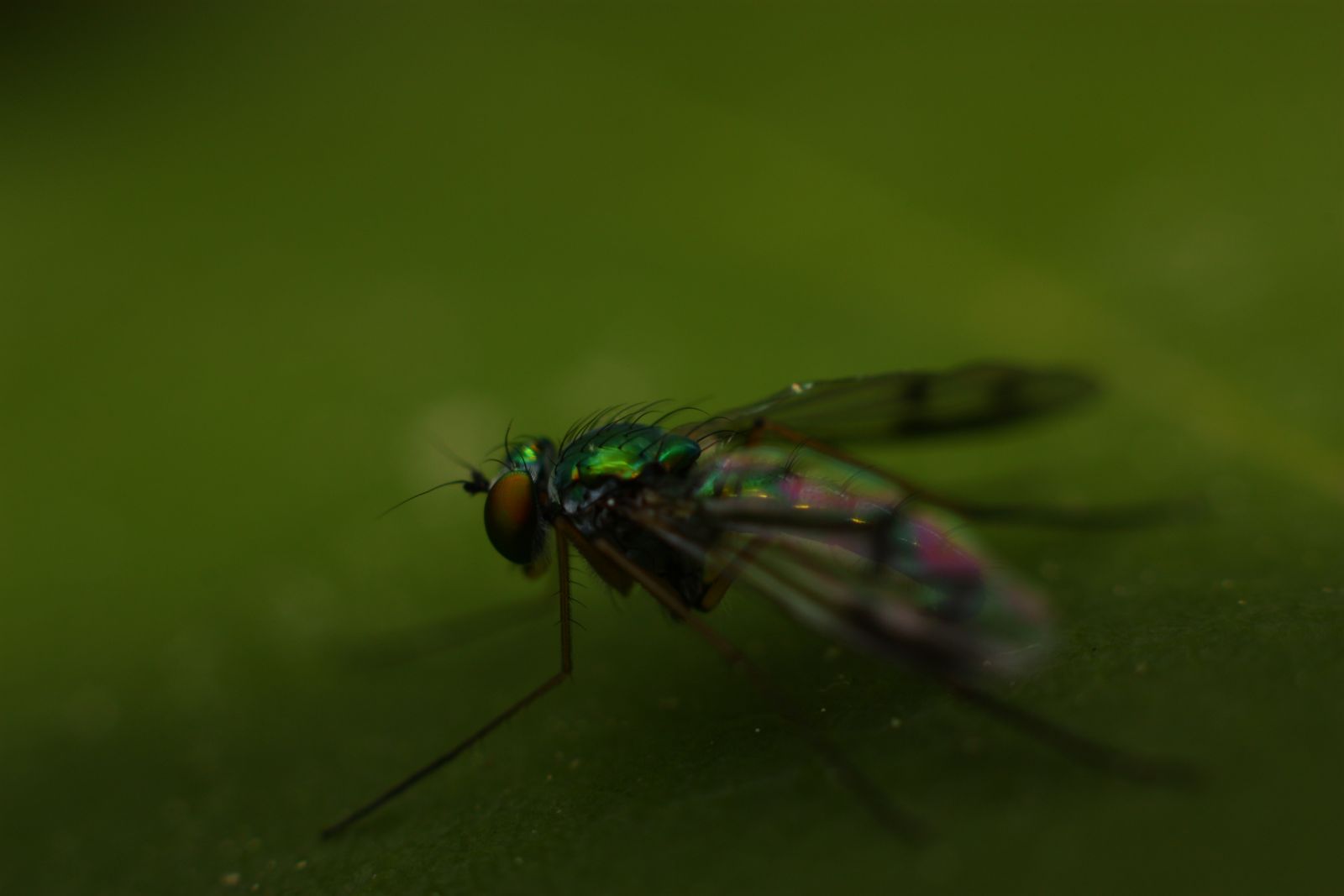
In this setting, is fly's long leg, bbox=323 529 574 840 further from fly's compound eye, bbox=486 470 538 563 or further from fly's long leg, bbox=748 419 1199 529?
fly's long leg, bbox=748 419 1199 529

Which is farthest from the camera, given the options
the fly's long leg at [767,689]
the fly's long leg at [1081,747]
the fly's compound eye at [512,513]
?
the fly's compound eye at [512,513]

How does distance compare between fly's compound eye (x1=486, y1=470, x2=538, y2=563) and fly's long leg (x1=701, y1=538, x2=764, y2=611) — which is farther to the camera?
fly's compound eye (x1=486, y1=470, x2=538, y2=563)

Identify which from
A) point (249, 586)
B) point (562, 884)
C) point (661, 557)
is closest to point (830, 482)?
point (661, 557)

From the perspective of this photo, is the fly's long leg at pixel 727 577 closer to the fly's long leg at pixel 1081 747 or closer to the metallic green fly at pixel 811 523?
the metallic green fly at pixel 811 523

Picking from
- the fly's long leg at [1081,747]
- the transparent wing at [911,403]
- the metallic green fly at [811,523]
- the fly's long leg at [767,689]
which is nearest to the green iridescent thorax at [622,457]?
the metallic green fly at [811,523]

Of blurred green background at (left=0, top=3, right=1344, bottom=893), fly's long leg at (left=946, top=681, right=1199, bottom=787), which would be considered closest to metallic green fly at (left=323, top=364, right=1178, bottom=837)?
fly's long leg at (left=946, top=681, right=1199, bottom=787)

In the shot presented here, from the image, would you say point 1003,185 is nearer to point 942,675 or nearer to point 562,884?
point 942,675

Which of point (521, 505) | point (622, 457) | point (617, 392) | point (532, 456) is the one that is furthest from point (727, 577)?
point (617, 392)

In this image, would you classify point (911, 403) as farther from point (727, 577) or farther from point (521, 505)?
point (521, 505)

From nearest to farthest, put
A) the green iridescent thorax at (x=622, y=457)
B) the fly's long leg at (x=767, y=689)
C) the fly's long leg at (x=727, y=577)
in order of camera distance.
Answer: the fly's long leg at (x=767, y=689) → the fly's long leg at (x=727, y=577) → the green iridescent thorax at (x=622, y=457)
